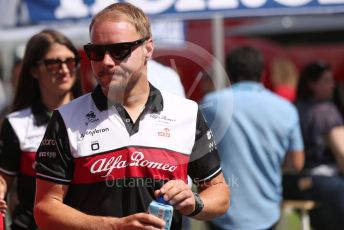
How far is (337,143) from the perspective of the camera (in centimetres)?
631

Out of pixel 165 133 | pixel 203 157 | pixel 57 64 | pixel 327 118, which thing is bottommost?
pixel 327 118

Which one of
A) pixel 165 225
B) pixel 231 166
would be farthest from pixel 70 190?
pixel 231 166

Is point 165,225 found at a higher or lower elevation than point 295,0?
lower

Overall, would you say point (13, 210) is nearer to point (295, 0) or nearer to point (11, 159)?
point (11, 159)

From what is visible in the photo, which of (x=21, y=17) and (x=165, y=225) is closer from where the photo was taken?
(x=165, y=225)

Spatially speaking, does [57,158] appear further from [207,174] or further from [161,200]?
[207,174]

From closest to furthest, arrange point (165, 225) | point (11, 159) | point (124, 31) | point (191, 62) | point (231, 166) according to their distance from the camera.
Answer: point (165, 225) → point (124, 31) → point (191, 62) → point (11, 159) → point (231, 166)

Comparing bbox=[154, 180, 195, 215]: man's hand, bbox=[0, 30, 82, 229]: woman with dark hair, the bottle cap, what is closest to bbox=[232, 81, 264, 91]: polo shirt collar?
bbox=[0, 30, 82, 229]: woman with dark hair

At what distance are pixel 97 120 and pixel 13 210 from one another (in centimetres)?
160

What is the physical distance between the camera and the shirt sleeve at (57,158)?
2945 mm

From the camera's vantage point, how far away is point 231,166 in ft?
17.7

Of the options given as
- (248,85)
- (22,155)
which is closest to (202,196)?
(22,155)

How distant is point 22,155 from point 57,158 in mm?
1290

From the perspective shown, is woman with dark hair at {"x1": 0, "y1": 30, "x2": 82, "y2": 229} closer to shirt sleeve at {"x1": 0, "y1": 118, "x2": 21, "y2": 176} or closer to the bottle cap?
shirt sleeve at {"x1": 0, "y1": 118, "x2": 21, "y2": 176}
